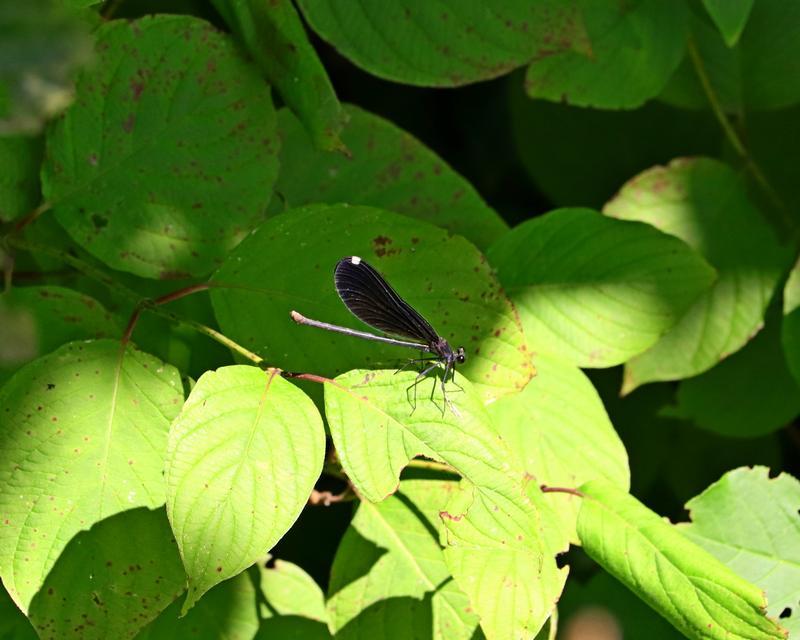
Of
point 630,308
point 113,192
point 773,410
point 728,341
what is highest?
point 113,192

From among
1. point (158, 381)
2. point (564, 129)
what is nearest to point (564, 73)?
point (564, 129)

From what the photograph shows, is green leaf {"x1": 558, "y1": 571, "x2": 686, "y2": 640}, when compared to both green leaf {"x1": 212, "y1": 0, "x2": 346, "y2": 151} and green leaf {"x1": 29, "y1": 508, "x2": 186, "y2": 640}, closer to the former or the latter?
green leaf {"x1": 29, "y1": 508, "x2": 186, "y2": 640}

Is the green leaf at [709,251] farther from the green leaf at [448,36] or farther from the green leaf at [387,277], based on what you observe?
the green leaf at [387,277]

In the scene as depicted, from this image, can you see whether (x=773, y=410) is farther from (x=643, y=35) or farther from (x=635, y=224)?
(x=643, y=35)

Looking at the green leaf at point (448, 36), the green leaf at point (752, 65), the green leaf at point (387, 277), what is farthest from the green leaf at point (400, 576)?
the green leaf at point (752, 65)

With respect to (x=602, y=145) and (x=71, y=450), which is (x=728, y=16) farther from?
(x=71, y=450)

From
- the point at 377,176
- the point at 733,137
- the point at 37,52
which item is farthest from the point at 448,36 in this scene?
the point at 37,52
